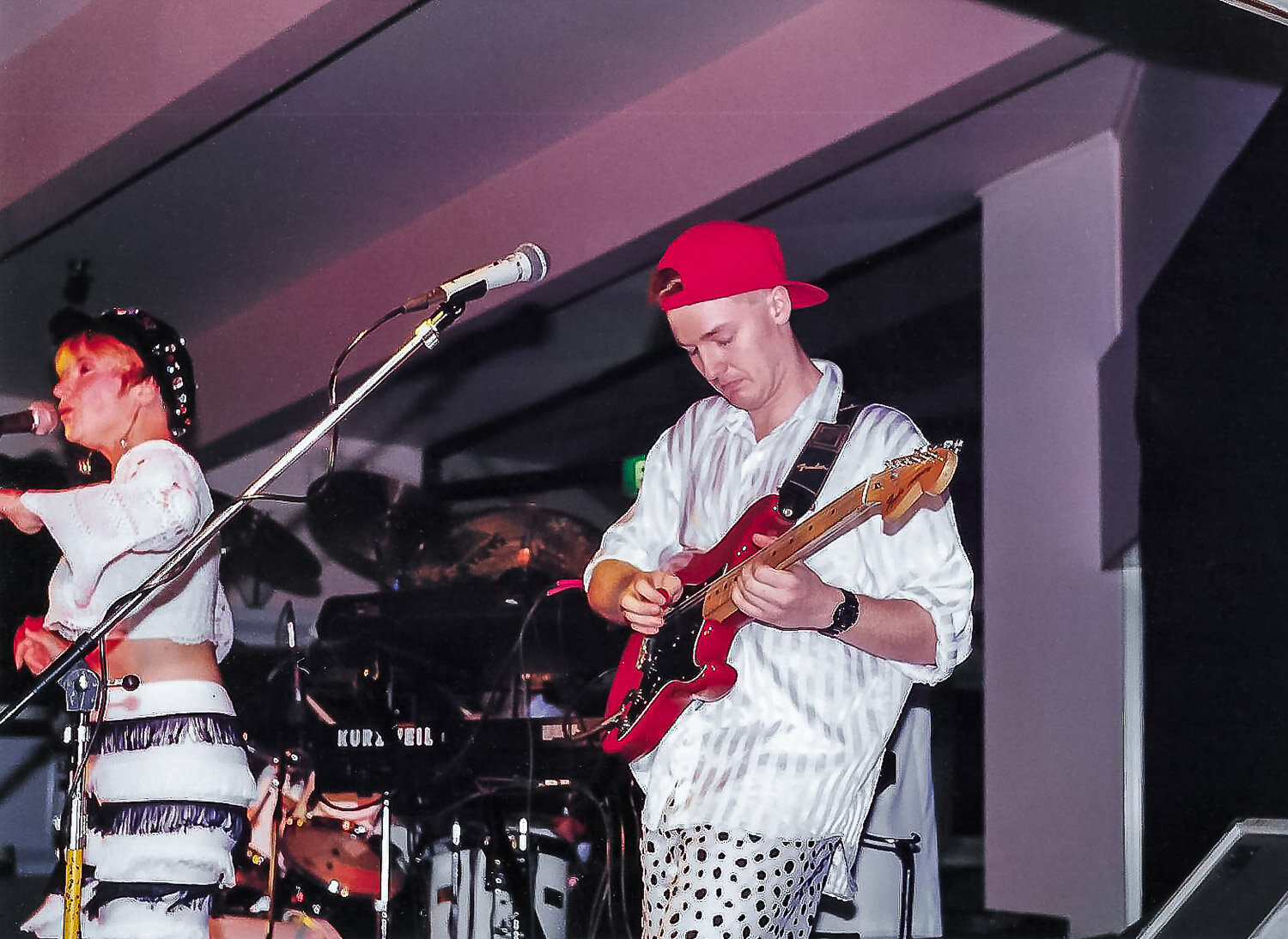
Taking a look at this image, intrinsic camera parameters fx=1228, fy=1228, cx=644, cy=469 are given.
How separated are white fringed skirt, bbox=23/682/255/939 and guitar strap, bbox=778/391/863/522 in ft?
4.82

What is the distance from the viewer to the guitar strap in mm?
1985

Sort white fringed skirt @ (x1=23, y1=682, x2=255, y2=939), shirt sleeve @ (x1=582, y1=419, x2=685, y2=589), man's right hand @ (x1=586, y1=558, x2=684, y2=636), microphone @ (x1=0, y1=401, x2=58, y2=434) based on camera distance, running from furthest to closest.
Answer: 1. microphone @ (x1=0, y1=401, x2=58, y2=434)
2. white fringed skirt @ (x1=23, y1=682, x2=255, y2=939)
3. shirt sleeve @ (x1=582, y1=419, x2=685, y2=589)
4. man's right hand @ (x1=586, y1=558, x2=684, y2=636)

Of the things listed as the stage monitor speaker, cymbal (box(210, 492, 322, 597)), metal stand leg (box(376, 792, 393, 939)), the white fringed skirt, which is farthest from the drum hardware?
the stage monitor speaker

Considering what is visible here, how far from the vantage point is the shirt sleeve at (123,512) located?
278cm

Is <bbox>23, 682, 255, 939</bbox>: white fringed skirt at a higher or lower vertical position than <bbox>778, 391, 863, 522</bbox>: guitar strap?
lower

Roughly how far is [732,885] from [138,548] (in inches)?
A: 65.1

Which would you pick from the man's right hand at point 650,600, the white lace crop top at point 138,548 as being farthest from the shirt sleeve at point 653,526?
the white lace crop top at point 138,548

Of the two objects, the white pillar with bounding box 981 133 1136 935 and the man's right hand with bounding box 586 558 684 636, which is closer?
the man's right hand with bounding box 586 558 684 636

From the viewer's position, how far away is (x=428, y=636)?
112 inches

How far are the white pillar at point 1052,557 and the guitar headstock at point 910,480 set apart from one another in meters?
1.08

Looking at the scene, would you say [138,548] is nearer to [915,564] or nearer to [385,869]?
[385,869]

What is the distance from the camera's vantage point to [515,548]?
2.88m

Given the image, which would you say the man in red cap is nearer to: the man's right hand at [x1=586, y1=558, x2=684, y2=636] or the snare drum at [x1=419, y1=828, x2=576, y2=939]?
the man's right hand at [x1=586, y1=558, x2=684, y2=636]

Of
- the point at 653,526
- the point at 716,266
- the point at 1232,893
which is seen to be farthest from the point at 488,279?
the point at 1232,893
